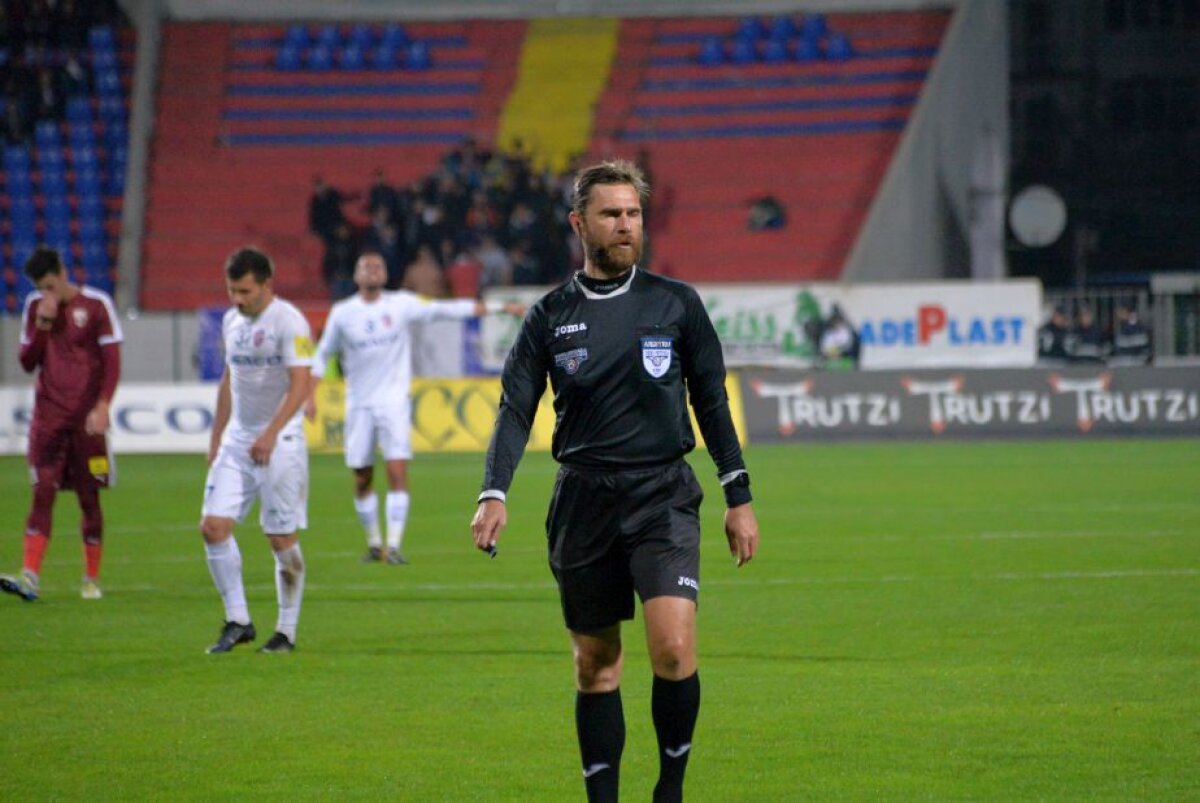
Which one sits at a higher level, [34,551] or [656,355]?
[656,355]

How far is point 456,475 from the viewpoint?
77.6 ft

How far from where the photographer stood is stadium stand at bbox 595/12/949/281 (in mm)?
38594

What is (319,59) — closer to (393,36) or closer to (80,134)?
(393,36)

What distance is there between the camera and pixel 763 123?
134 ft

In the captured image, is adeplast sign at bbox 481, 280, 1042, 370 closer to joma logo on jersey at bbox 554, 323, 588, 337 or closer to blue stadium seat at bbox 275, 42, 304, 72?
blue stadium seat at bbox 275, 42, 304, 72

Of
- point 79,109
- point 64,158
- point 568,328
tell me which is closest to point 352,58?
point 79,109

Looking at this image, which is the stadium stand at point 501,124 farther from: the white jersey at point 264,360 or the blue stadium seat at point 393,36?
the white jersey at point 264,360

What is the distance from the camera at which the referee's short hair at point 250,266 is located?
1032 centimetres

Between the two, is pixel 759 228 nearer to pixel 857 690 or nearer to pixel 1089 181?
pixel 1089 181

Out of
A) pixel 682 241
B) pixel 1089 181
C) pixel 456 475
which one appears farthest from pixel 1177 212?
pixel 456 475

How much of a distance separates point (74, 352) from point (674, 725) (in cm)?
777

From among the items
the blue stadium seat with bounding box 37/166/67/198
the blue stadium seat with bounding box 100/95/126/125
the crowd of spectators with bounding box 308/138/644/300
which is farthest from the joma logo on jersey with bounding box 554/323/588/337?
the blue stadium seat with bounding box 100/95/126/125

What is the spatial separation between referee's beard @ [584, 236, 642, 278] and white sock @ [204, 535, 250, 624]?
4696mm

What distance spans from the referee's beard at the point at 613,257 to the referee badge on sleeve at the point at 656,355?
24cm
